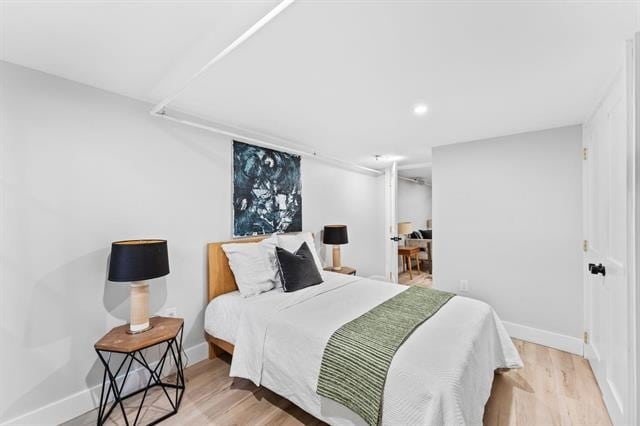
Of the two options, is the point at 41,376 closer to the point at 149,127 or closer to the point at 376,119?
the point at 149,127

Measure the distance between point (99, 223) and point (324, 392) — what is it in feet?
6.38

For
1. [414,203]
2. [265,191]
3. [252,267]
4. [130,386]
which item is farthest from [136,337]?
[414,203]

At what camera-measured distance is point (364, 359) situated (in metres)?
1.53

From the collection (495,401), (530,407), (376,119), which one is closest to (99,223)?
(376,119)

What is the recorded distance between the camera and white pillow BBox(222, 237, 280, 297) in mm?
2529

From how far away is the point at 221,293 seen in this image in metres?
2.66

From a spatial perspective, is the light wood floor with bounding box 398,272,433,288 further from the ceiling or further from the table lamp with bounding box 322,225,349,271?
the ceiling

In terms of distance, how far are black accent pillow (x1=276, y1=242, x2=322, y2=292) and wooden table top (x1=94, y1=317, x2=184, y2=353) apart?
0.94 meters

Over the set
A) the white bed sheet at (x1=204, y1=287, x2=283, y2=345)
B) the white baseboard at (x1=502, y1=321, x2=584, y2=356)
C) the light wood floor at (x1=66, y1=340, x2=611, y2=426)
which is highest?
the white bed sheet at (x1=204, y1=287, x2=283, y2=345)

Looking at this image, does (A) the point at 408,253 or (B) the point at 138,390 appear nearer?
(B) the point at 138,390

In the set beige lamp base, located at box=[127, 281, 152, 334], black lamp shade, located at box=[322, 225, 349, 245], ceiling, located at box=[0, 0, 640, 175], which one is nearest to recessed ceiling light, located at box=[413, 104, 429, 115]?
ceiling, located at box=[0, 0, 640, 175]

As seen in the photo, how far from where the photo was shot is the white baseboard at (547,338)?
9.04ft

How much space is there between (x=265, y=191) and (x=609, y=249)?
2.93m

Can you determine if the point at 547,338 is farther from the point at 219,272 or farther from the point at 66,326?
the point at 66,326
